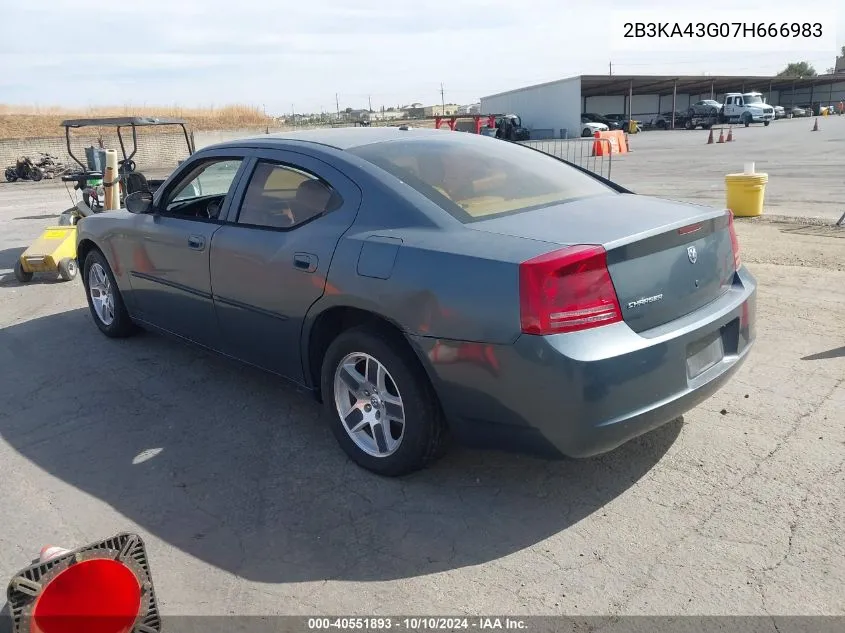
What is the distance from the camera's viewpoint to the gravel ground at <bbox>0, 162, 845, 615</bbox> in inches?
105

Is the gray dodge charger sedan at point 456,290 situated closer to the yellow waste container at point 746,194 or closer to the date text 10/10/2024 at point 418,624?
the date text 10/10/2024 at point 418,624

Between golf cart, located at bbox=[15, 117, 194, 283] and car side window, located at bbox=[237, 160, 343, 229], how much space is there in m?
4.83

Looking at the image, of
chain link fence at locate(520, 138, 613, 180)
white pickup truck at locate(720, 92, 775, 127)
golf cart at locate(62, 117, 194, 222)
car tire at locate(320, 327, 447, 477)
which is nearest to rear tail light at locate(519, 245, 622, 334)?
car tire at locate(320, 327, 447, 477)

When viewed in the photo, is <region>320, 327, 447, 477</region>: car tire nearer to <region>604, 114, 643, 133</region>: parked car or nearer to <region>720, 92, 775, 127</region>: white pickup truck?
<region>604, 114, 643, 133</region>: parked car

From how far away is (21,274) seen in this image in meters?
8.05

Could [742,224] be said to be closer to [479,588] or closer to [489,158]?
[489,158]

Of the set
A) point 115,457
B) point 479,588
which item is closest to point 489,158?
point 479,588

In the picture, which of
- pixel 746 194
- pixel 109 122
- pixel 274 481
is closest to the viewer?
pixel 274 481

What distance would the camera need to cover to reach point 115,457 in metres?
3.84

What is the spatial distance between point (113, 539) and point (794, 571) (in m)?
2.53

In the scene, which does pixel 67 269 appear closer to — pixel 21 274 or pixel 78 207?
pixel 21 274

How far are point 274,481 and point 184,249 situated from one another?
172cm

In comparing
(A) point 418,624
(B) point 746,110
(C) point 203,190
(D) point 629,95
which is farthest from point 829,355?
(D) point 629,95

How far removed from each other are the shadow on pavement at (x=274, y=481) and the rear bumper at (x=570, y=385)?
1.33 feet
